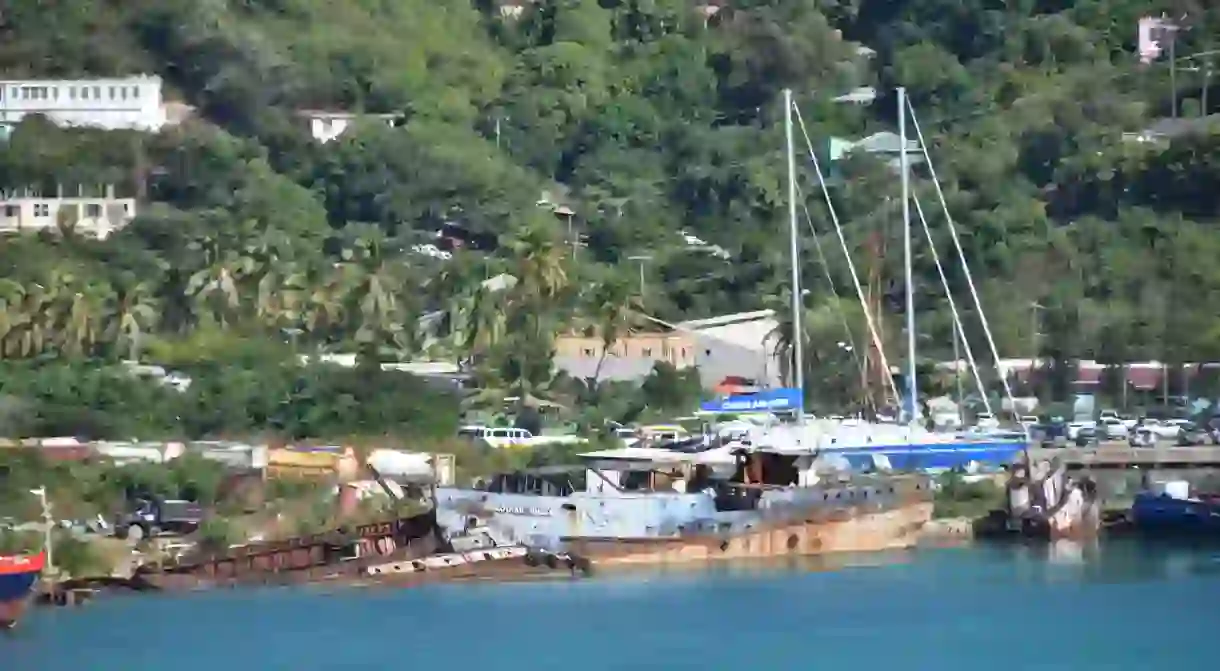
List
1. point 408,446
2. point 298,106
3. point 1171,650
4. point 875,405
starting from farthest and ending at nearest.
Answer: point 298,106 < point 875,405 < point 408,446 < point 1171,650

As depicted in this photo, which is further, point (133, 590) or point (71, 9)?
point (71, 9)

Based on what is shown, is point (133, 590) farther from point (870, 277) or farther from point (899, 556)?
point (870, 277)

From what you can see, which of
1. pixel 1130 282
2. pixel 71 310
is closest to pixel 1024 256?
pixel 1130 282

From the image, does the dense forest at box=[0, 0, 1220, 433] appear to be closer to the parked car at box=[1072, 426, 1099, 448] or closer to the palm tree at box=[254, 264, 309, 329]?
the palm tree at box=[254, 264, 309, 329]

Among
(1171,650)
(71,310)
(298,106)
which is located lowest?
(1171,650)

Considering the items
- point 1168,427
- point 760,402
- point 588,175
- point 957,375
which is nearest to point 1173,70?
point 588,175

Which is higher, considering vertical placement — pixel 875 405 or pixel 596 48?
pixel 596 48

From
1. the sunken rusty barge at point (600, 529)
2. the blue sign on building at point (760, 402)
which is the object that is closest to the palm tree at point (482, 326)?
the blue sign on building at point (760, 402)
